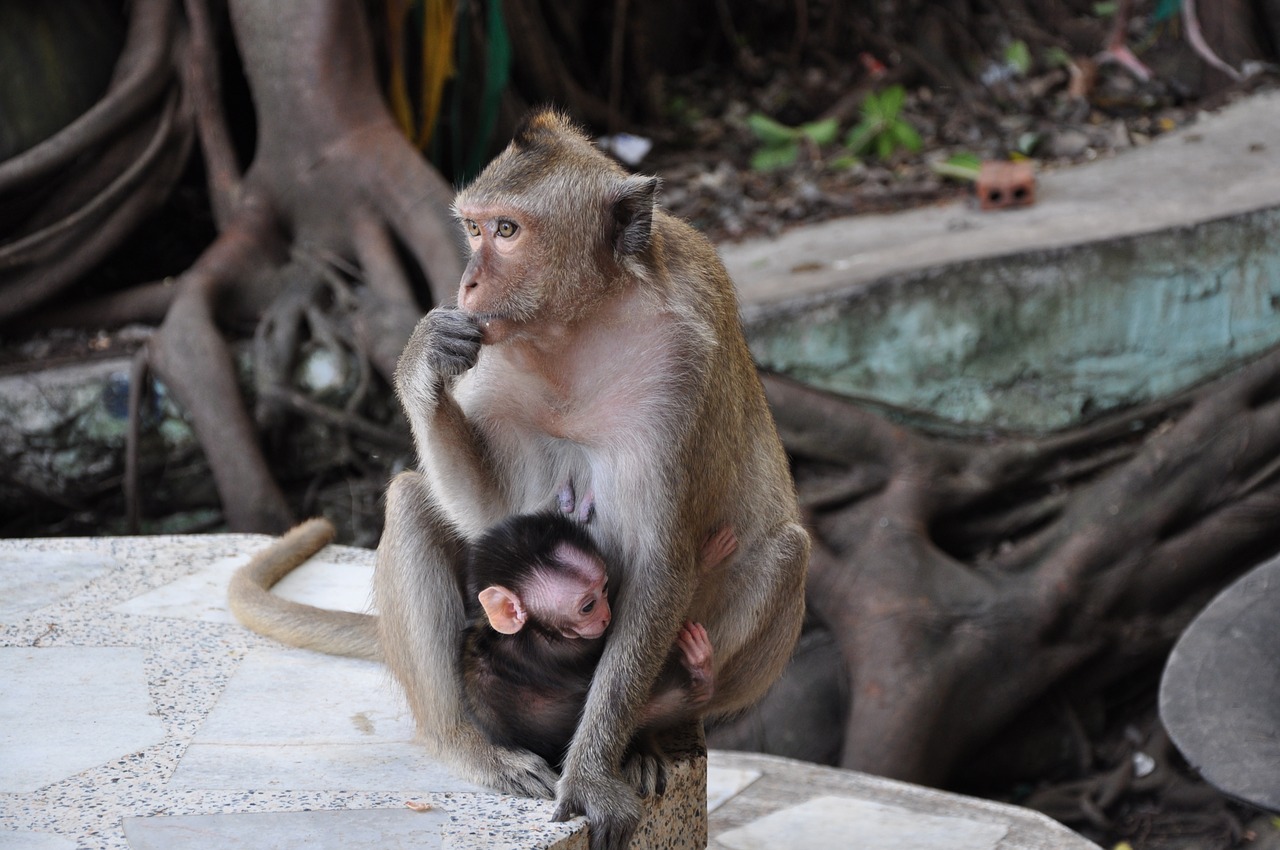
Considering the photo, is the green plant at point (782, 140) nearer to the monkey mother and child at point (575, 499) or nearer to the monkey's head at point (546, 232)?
the monkey mother and child at point (575, 499)

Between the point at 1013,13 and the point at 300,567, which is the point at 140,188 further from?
the point at 1013,13

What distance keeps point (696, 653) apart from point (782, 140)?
5959 mm

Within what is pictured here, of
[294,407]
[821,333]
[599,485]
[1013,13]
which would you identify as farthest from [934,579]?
[1013,13]

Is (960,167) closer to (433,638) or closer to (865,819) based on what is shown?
(865,819)

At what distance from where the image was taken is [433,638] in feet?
9.89

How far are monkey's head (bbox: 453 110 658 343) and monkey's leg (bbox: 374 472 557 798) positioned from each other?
53cm

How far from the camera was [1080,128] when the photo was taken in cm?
860

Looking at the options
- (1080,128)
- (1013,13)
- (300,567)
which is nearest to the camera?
(300,567)

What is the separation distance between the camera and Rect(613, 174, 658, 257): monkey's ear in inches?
111

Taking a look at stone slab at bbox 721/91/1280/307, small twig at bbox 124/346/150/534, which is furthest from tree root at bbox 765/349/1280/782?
small twig at bbox 124/346/150/534

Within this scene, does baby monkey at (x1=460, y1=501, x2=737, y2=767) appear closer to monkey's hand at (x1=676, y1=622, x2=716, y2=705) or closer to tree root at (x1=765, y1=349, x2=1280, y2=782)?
monkey's hand at (x1=676, y1=622, x2=716, y2=705)

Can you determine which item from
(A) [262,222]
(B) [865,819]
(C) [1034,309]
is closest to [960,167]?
(C) [1034,309]

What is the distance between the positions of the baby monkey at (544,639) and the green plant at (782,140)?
5.64m

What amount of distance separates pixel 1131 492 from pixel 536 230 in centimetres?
434
